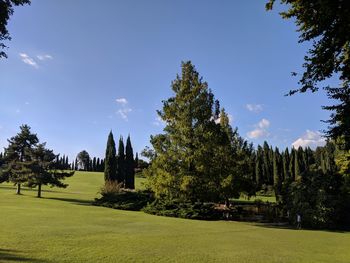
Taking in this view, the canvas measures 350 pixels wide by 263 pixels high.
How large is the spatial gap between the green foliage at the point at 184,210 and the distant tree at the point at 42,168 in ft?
56.7

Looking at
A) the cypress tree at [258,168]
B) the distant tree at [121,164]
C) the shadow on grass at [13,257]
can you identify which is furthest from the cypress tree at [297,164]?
the shadow on grass at [13,257]

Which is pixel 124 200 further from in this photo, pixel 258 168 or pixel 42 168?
pixel 258 168

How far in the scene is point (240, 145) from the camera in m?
43.6

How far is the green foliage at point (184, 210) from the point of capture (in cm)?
3241

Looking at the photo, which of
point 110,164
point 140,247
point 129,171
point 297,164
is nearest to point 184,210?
point 140,247

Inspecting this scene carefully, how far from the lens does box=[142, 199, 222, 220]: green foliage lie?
32406 mm

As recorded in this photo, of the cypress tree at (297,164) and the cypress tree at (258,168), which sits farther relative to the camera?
the cypress tree at (258,168)

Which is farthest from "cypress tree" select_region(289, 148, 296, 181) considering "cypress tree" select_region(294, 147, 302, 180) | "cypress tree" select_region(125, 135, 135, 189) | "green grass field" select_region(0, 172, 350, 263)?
"green grass field" select_region(0, 172, 350, 263)

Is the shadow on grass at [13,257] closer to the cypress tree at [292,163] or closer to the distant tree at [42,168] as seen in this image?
the distant tree at [42,168]

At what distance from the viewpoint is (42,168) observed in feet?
153

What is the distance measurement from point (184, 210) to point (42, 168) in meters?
22.6

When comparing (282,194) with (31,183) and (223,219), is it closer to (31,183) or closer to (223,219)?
(223,219)

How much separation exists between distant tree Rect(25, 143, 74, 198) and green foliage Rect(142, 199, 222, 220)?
17.3 metres

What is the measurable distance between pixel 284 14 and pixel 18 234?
14132mm
